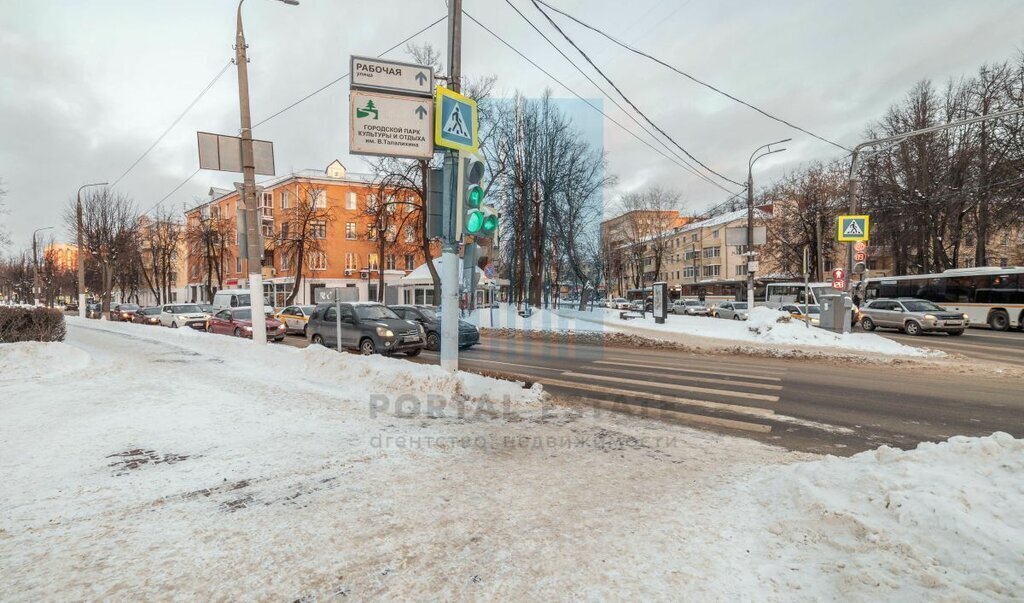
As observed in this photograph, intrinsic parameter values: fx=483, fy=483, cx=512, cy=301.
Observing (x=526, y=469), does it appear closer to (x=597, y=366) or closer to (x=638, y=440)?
Result: (x=638, y=440)

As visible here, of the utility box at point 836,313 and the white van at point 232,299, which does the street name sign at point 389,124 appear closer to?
the utility box at point 836,313

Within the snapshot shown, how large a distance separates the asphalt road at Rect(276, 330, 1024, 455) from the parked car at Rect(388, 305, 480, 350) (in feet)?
8.58

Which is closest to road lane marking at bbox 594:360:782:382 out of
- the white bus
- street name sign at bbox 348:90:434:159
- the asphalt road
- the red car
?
the asphalt road

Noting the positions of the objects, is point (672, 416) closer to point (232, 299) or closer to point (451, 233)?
point (451, 233)

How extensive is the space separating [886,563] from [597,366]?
9912 millimetres

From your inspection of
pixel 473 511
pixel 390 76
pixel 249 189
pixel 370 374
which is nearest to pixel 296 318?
pixel 249 189

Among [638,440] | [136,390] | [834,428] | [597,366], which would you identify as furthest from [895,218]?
[136,390]

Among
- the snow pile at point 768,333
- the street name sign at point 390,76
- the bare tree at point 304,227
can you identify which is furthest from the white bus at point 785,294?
the bare tree at point 304,227

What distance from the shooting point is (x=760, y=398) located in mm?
8414

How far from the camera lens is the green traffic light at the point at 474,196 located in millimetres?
7773

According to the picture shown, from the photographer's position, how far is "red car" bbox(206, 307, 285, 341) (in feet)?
65.1

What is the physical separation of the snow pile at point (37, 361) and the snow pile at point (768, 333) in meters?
18.6

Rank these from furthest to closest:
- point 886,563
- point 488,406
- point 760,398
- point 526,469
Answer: point 760,398, point 488,406, point 526,469, point 886,563

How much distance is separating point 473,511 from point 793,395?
738 centimetres
